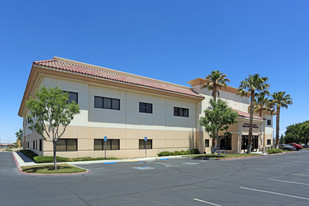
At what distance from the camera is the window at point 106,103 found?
986 inches

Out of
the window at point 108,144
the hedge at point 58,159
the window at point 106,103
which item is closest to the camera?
the hedge at point 58,159

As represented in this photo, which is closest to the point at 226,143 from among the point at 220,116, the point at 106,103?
the point at 220,116

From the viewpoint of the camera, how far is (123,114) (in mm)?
26953

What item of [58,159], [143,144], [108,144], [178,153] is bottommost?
[178,153]

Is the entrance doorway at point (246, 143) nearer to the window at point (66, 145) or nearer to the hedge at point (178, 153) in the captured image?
the hedge at point (178, 153)

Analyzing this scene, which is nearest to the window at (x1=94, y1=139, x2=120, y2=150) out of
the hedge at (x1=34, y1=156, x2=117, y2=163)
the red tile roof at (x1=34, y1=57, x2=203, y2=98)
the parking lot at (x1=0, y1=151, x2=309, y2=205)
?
the hedge at (x1=34, y1=156, x2=117, y2=163)

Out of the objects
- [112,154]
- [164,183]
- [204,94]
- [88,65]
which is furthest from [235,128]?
[164,183]

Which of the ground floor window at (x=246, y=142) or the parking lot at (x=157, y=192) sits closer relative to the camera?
the parking lot at (x=157, y=192)

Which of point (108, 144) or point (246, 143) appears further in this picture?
point (246, 143)

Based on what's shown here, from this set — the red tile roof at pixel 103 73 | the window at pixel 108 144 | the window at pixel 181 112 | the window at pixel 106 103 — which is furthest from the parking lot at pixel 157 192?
the window at pixel 181 112

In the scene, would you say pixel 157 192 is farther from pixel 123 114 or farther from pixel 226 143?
pixel 226 143

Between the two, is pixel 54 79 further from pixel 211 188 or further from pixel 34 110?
pixel 211 188

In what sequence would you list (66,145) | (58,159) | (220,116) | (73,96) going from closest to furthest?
(58,159) < (66,145) < (73,96) < (220,116)

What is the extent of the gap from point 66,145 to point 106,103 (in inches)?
251
